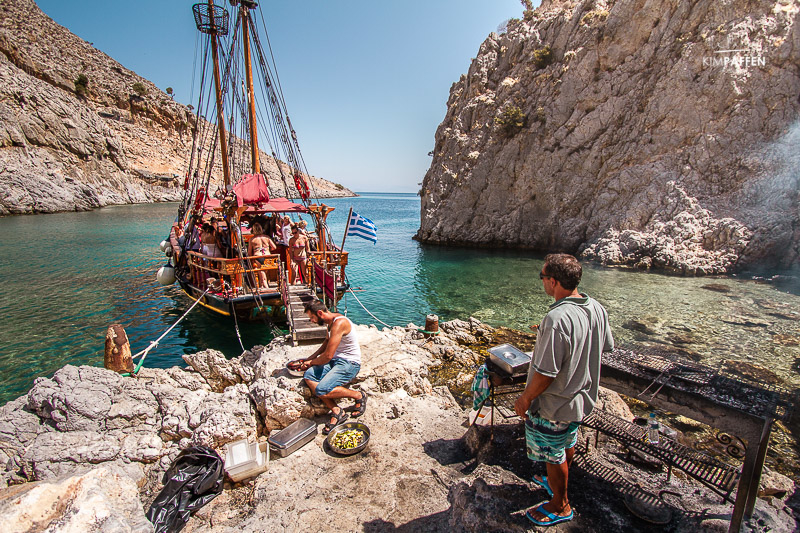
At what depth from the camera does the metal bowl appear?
4.84m

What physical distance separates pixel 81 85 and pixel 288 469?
10043 centimetres

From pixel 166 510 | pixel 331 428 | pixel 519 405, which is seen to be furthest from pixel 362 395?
pixel 519 405

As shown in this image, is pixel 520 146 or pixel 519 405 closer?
pixel 519 405

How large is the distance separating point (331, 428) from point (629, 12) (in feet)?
120

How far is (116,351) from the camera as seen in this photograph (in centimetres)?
605

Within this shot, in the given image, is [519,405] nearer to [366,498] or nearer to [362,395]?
[366,498]

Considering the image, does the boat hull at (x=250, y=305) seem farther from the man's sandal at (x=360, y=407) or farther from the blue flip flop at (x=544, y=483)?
the blue flip flop at (x=544, y=483)

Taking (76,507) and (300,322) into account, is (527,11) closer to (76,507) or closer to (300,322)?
(300,322)

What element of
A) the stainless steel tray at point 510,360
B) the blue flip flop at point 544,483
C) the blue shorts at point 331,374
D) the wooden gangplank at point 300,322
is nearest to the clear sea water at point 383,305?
the wooden gangplank at point 300,322

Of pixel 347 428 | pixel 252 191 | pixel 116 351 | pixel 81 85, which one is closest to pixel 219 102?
pixel 252 191

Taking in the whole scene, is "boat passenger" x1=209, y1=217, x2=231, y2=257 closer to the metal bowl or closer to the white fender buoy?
the white fender buoy

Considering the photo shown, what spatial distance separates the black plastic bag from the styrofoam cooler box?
15cm

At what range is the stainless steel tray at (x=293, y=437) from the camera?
190 inches

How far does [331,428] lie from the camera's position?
5352 millimetres
